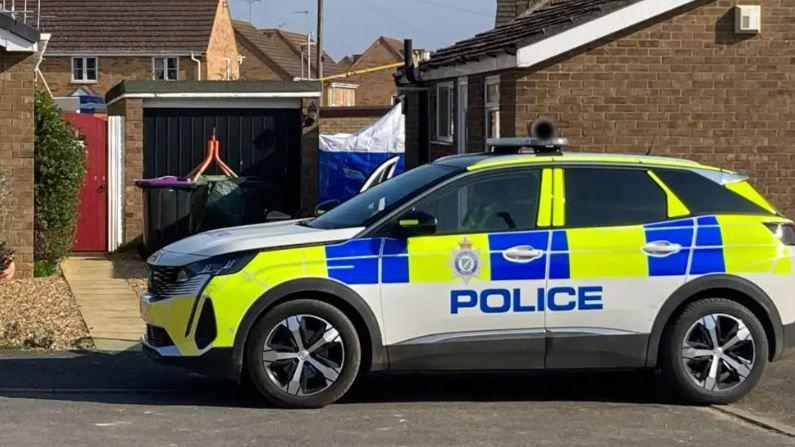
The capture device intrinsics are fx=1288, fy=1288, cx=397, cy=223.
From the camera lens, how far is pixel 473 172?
26.5 ft

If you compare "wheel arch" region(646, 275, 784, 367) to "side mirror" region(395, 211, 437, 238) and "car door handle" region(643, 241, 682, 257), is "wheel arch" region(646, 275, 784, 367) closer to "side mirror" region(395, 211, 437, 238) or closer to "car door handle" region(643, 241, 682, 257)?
"car door handle" region(643, 241, 682, 257)

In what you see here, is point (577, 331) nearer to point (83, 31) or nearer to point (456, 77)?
point (456, 77)

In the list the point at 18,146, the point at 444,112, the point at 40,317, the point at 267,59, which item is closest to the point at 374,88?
the point at 267,59

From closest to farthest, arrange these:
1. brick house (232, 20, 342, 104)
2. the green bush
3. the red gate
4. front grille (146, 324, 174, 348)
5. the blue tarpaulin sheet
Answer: front grille (146, 324, 174, 348) < the green bush < the red gate < the blue tarpaulin sheet < brick house (232, 20, 342, 104)

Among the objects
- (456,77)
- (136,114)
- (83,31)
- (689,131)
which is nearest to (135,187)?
(136,114)

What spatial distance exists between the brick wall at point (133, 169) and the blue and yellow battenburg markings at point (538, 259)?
1078cm

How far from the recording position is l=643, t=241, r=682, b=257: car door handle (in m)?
7.96

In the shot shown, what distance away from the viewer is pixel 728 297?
8.12m

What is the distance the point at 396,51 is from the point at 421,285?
67.6 metres

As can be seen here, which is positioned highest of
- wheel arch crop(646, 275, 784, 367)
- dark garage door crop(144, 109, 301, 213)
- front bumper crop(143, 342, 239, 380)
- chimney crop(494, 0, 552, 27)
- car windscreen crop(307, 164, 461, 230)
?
chimney crop(494, 0, 552, 27)

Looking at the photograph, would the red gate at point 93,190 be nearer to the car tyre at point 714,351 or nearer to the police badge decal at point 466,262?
the police badge decal at point 466,262

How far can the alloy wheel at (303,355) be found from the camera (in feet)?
25.2

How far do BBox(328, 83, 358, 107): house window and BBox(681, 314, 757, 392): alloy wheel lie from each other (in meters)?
44.9

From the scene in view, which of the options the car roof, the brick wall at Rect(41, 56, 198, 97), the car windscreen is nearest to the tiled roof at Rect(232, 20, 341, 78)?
the brick wall at Rect(41, 56, 198, 97)
